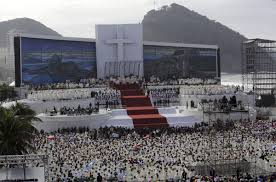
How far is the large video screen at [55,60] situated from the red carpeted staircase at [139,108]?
1025cm

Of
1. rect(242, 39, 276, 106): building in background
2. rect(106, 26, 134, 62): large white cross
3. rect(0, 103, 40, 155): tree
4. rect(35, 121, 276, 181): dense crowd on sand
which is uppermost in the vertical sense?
rect(106, 26, 134, 62): large white cross

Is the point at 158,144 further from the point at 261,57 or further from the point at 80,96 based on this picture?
the point at 261,57

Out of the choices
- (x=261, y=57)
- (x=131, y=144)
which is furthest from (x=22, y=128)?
(x=261, y=57)

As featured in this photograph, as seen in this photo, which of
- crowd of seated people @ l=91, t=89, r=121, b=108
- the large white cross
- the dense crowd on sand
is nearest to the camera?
the dense crowd on sand

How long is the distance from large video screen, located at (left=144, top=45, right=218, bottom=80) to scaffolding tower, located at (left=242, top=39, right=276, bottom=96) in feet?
40.8

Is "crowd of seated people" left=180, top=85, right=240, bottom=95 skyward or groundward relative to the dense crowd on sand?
skyward

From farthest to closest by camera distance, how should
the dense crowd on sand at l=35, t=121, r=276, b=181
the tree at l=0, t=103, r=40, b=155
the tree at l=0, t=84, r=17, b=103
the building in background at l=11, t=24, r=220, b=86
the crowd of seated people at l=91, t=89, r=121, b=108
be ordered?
the building in background at l=11, t=24, r=220, b=86 → the tree at l=0, t=84, r=17, b=103 → the crowd of seated people at l=91, t=89, r=121, b=108 → the dense crowd on sand at l=35, t=121, r=276, b=181 → the tree at l=0, t=103, r=40, b=155

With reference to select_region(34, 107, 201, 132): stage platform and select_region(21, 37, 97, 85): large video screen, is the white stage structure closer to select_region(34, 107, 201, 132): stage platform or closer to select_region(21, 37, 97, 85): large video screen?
select_region(21, 37, 97, 85): large video screen

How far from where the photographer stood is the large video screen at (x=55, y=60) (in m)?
63.2

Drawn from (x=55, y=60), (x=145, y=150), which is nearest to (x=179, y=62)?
(x=55, y=60)

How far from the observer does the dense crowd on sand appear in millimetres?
25094

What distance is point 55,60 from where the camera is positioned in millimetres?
65312

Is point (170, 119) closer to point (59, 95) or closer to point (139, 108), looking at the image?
point (139, 108)

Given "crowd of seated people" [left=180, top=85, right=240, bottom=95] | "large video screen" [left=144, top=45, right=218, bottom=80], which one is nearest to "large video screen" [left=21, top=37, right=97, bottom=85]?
"large video screen" [left=144, top=45, right=218, bottom=80]
